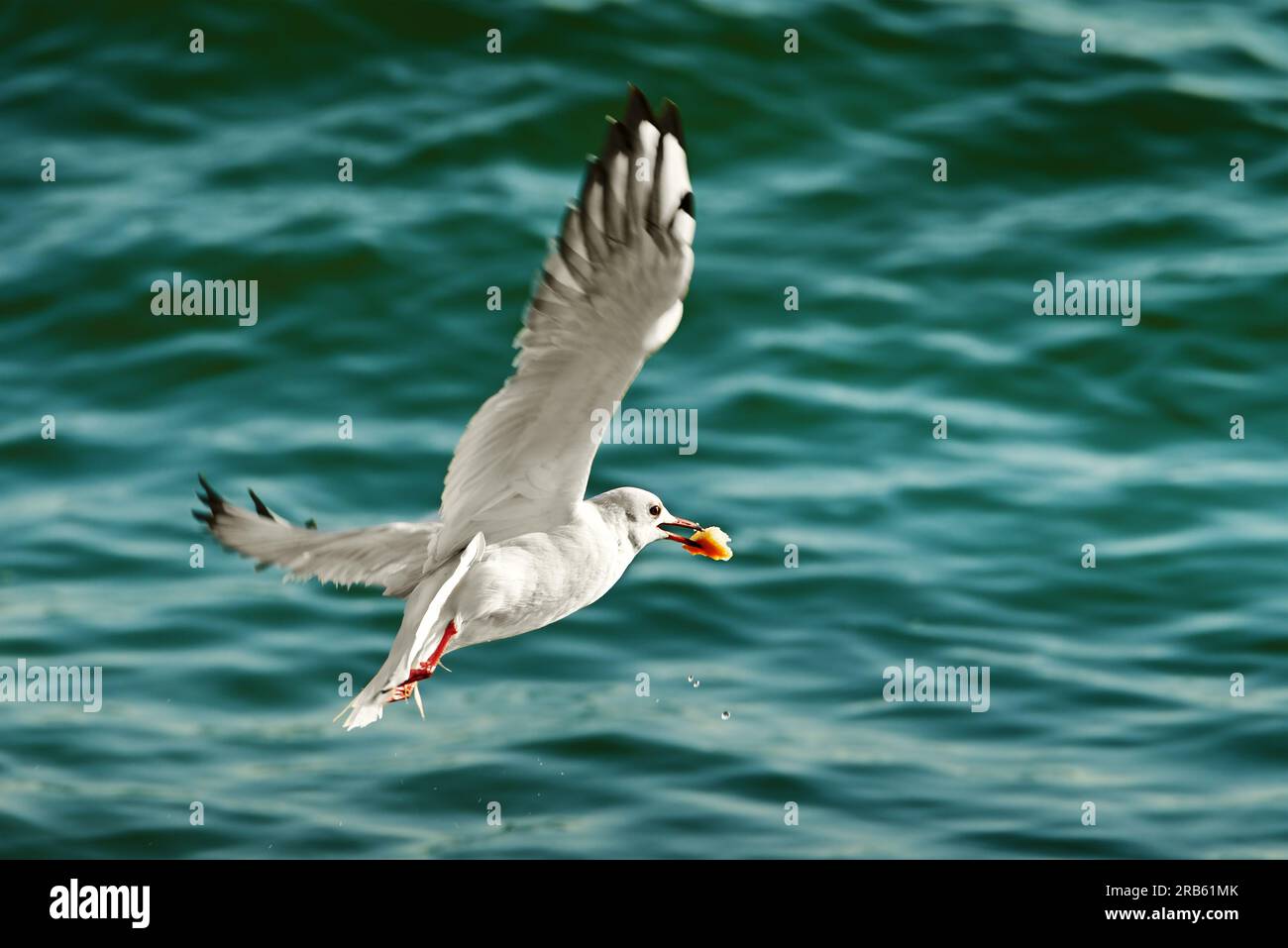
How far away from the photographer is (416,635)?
6.29 meters

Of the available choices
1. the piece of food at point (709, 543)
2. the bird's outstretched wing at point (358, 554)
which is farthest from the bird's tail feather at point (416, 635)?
the piece of food at point (709, 543)

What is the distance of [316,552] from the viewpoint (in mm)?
7473

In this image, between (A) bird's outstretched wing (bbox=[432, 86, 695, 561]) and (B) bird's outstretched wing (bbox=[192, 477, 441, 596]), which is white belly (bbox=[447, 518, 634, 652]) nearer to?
→ (A) bird's outstretched wing (bbox=[432, 86, 695, 561])

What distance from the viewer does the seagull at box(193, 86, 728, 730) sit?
6.03 meters

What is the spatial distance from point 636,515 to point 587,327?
1.20m

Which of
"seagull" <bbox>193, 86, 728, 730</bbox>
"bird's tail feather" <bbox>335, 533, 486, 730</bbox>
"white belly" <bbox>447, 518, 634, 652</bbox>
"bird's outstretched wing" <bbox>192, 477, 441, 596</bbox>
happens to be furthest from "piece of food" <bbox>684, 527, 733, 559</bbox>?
"bird's outstretched wing" <bbox>192, 477, 441, 596</bbox>

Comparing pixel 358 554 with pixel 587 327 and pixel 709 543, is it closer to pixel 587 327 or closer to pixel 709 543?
pixel 709 543

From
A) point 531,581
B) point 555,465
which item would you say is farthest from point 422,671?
point 555,465

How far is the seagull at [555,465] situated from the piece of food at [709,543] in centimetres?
1

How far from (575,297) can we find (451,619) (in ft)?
4.58

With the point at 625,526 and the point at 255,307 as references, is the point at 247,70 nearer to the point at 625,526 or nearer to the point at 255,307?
the point at 255,307

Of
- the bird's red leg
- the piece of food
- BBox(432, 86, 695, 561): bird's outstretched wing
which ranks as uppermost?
BBox(432, 86, 695, 561): bird's outstretched wing

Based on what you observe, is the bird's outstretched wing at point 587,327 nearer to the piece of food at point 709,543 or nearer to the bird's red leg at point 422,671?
the bird's red leg at point 422,671

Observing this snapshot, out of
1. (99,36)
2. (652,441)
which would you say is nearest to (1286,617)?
(652,441)
